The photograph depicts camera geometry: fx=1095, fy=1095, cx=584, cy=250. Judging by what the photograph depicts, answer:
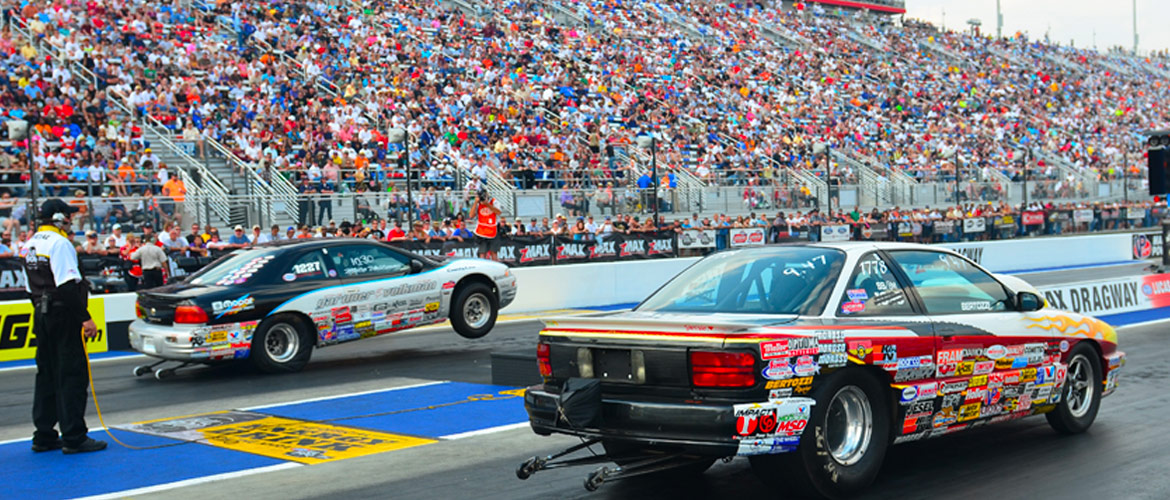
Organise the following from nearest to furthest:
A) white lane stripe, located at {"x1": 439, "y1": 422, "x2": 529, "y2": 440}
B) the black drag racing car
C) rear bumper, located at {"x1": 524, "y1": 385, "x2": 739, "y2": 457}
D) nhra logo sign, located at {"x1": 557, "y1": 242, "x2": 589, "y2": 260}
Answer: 1. rear bumper, located at {"x1": 524, "y1": 385, "x2": 739, "y2": 457}
2. white lane stripe, located at {"x1": 439, "y1": 422, "x2": 529, "y2": 440}
3. the black drag racing car
4. nhra logo sign, located at {"x1": 557, "y1": 242, "x2": 589, "y2": 260}

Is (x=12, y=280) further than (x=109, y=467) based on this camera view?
Yes

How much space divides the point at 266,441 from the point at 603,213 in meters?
20.7

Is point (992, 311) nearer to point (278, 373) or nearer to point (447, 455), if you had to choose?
point (447, 455)

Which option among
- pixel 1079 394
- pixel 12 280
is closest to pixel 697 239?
pixel 12 280

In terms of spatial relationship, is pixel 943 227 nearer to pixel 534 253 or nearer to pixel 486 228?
pixel 534 253

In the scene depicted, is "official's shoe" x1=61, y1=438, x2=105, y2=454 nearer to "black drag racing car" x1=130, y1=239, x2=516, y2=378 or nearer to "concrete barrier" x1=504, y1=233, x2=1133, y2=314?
"black drag racing car" x1=130, y1=239, x2=516, y2=378

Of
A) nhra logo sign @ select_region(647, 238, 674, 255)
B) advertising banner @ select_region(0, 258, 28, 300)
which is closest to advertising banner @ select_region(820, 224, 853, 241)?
nhra logo sign @ select_region(647, 238, 674, 255)

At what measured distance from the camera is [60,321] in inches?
305

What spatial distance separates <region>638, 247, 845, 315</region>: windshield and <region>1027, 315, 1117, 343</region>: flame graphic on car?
1.73m

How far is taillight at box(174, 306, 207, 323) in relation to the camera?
11539mm

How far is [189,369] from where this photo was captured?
12891mm

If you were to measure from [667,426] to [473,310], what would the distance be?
8.87m

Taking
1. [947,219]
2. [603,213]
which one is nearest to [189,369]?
[603,213]

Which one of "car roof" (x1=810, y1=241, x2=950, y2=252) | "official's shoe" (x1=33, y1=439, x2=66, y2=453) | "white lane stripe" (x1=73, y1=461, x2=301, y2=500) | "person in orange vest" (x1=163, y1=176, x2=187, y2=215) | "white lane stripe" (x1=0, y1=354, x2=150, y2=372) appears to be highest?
"person in orange vest" (x1=163, y1=176, x2=187, y2=215)
